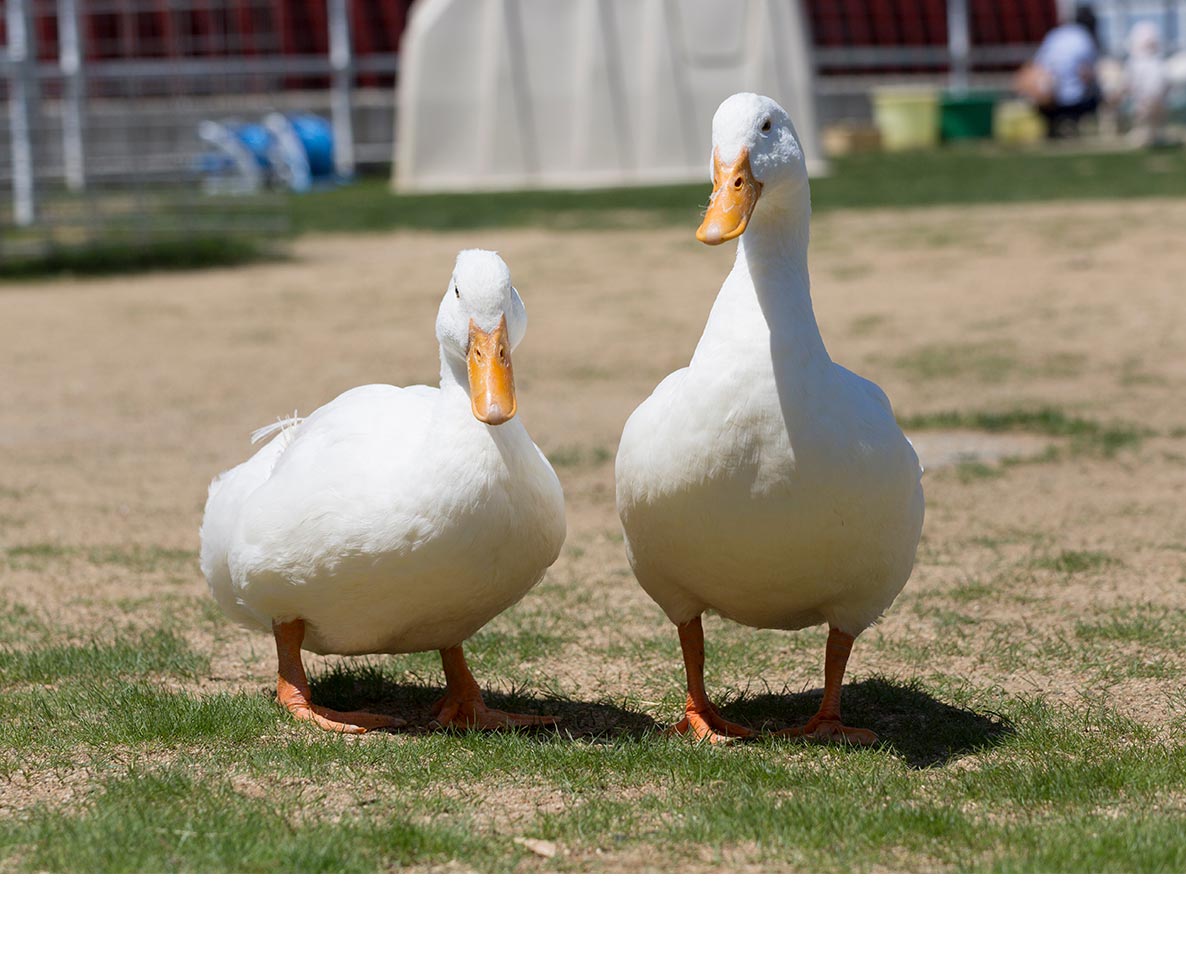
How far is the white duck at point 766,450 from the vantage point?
3.91 m

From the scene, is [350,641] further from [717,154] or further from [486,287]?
[717,154]

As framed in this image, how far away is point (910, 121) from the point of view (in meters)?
33.0

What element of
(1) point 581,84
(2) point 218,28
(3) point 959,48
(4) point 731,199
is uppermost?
(2) point 218,28

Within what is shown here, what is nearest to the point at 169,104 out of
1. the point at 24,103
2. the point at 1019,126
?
the point at 24,103

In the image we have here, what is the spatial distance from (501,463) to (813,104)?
21351 millimetres

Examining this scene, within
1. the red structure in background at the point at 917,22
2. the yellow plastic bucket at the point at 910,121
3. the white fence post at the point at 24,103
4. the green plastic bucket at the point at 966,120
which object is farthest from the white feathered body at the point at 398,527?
the red structure in background at the point at 917,22

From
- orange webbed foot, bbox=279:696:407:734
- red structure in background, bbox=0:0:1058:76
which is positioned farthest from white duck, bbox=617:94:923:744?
red structure in background, bbox=0:0:1058:76

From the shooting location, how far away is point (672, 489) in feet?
13.1

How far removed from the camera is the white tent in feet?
75.2

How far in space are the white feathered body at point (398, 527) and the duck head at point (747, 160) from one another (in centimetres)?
76

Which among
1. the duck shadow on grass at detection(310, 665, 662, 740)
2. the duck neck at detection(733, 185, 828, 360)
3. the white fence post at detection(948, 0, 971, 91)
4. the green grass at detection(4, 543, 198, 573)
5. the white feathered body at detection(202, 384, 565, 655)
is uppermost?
the white fence post at detection(948, 0, 971, 91)

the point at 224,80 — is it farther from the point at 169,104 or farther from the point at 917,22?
the point at 917,22

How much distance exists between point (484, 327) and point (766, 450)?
0.75 metres

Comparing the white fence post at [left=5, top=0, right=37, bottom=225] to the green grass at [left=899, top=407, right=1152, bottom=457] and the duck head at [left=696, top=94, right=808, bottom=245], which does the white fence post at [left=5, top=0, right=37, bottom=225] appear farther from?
the duck head at [left=696, top=94, right=808, bottom=245]
